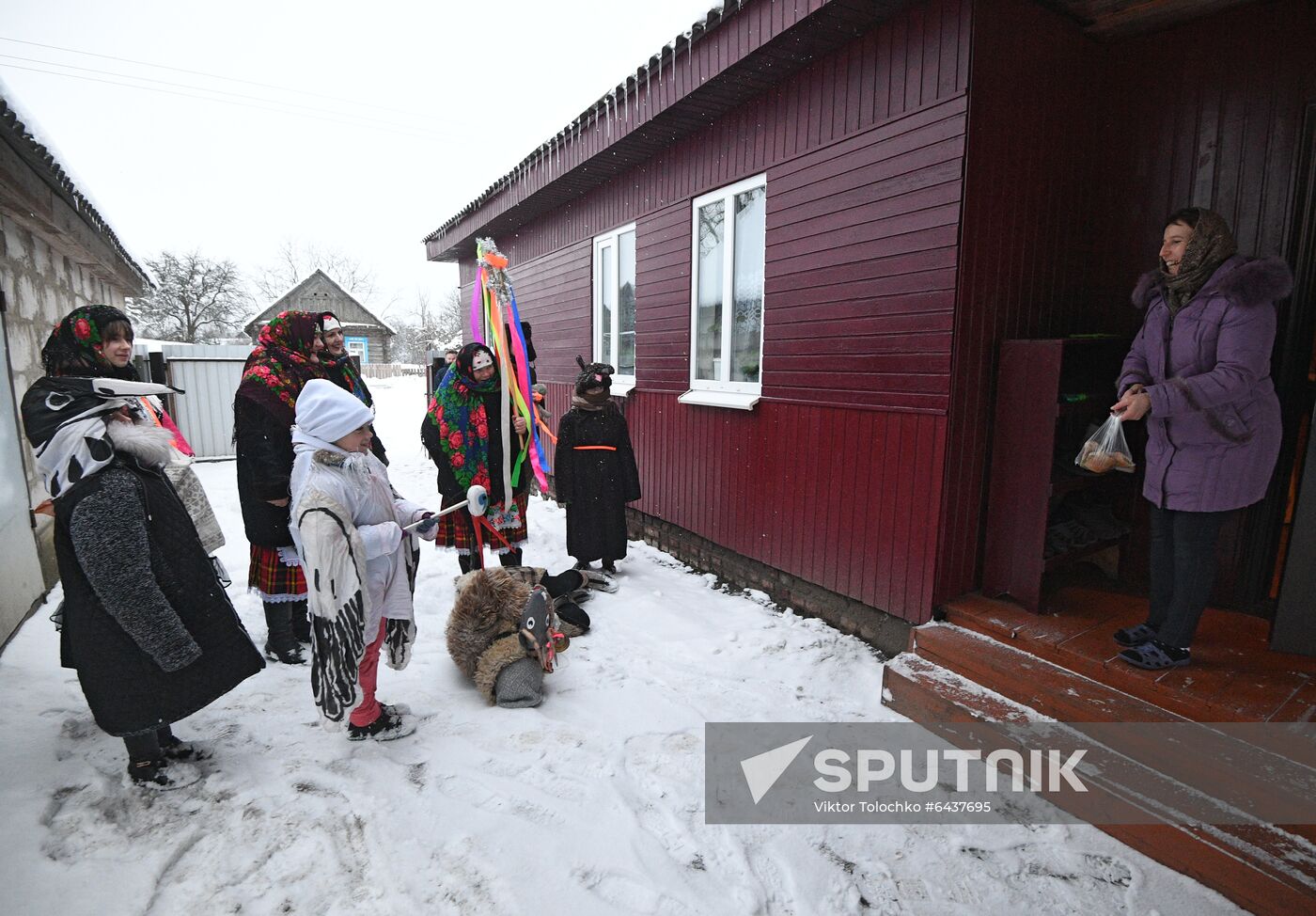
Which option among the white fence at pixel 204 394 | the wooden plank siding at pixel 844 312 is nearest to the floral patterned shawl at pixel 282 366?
the wooden plank siding at pixel 844 312

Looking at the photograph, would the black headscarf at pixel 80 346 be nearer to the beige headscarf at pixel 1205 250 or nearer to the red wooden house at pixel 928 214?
the red wooden house at pixel 928 214

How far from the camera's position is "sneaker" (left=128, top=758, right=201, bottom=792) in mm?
2277

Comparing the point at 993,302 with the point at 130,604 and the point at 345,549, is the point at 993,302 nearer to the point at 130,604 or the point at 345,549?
the point at 345,549

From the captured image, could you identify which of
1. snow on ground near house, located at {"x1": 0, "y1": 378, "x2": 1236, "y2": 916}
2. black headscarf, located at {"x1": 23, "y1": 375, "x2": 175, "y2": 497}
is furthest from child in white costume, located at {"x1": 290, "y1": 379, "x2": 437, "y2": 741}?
black headscarf, located at {"x1": 23, "y1": 375, "x2": 175, "y2": 497}

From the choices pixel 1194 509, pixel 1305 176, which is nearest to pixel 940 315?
pixel 1194 509

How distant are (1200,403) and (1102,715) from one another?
1.30 metres

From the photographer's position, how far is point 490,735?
2754 mm

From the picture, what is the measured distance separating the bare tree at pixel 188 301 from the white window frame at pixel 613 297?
1148 inches

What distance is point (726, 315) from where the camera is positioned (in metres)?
4.88

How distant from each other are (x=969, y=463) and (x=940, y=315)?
0.84 m

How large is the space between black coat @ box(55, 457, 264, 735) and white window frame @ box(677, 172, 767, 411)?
11.3 ft

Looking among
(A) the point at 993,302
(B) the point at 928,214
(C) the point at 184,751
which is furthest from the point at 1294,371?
(C) the point at 184,751

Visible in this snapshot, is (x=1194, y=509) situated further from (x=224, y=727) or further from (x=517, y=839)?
(x=224, y=727)

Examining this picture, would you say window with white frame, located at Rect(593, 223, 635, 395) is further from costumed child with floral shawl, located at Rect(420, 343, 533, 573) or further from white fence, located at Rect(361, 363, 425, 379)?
white fence, located at Rect(361, 363, 425, 379)
